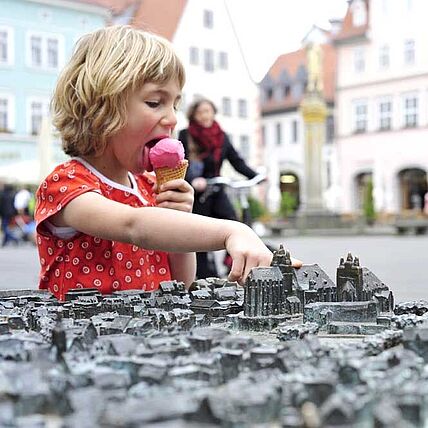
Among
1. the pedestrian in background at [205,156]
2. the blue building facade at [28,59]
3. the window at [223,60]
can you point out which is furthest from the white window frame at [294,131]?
the pedestrian in background at [205,156]

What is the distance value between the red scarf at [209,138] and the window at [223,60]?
29076mm

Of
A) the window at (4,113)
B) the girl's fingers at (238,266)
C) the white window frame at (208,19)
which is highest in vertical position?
the white window frame at (208,19)

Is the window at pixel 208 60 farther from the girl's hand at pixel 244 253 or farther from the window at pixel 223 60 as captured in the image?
the girl's hand at pixel 244 253

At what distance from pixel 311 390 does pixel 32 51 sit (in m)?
27.3

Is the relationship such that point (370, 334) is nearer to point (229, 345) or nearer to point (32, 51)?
point (229, 345)

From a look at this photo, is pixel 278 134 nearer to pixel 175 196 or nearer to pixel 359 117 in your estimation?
pixel 359 117

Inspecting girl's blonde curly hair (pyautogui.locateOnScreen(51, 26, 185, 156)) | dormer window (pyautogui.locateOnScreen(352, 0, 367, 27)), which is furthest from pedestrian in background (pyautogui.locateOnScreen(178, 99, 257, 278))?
dormer window (pyautogui.locateOnScreen(352, 0, 367, 27))

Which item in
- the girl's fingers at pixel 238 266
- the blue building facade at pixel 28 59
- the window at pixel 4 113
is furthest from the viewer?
the window at pixel 4 113

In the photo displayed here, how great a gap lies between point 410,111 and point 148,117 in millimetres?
33317

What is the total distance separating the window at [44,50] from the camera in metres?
27.0

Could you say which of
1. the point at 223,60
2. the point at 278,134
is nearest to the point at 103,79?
the point at 223,60

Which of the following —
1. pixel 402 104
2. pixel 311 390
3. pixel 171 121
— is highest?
pixel 402 104

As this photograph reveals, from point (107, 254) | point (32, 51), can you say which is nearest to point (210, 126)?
point (107, 254)

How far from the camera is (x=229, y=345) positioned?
41.4 inches
